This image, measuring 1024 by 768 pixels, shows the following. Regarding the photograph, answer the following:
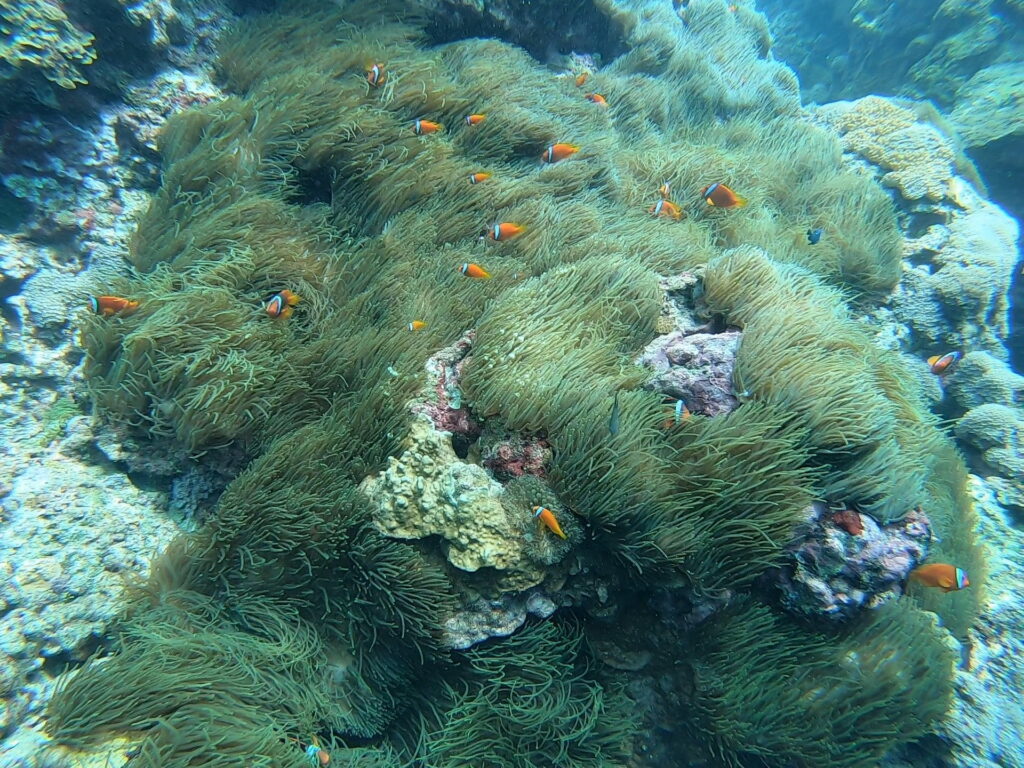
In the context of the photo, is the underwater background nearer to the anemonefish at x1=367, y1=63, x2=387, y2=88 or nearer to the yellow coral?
the anemonefish at x1=367, y1=63, x2=387, y2=88

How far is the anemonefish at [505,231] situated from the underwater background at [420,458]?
0.09 feet

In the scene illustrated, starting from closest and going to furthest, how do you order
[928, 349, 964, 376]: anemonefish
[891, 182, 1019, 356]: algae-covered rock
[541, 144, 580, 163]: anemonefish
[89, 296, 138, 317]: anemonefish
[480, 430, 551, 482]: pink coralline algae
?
1. [480, 430, 551, 482]: pink coralline algae
2. [89, 296, 138, 317]: anemonefish
3. [541, 144, 580, 163]: anemonefish
4. [928, 349, 964, 376]: anemonefish
5. [891, 182, 1019, 356]: algae-covered rock

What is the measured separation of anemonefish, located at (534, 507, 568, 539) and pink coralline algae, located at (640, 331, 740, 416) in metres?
1.00

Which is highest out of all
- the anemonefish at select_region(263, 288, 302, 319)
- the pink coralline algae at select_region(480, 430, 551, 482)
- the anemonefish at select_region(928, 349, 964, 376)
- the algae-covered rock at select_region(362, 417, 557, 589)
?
the anemonefish at select_region(928, 349, 964, 376)

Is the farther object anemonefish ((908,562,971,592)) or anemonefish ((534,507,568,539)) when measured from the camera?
anemonefish ((908,562,971,592))

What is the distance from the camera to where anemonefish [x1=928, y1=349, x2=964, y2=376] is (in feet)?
17.5

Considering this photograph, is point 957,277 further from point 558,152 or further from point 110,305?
point 110,305

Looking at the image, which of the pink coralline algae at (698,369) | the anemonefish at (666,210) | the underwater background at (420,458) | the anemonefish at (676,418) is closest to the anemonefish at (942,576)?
the underwater background at (420,458)

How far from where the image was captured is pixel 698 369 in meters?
2.88

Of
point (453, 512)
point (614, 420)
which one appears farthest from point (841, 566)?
point (453, 512)

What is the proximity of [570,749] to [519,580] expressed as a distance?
3.02 feet

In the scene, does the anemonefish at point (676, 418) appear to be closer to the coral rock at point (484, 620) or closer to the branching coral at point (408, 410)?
the branching coral at point (408, 410)

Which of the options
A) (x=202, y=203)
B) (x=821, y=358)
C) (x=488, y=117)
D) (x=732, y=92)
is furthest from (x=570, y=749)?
(x=732, y=92)

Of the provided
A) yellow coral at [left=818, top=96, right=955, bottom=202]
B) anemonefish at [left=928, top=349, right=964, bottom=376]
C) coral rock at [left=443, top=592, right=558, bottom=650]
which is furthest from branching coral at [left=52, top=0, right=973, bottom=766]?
yellow coral at [left=818, top=96, right=955, bottom=202]
